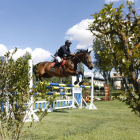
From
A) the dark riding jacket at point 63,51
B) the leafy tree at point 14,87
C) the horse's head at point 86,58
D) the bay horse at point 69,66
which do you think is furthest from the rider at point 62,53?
the leafy tree at point 14,87

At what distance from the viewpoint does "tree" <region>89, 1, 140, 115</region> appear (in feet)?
5.54

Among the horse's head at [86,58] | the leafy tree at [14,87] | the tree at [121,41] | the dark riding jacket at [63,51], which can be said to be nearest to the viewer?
the tree at [121,41]

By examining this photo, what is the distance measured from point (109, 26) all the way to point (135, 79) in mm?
675

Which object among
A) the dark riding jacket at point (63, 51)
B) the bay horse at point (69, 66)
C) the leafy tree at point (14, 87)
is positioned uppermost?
the dark riding jacket at point (63, 51)

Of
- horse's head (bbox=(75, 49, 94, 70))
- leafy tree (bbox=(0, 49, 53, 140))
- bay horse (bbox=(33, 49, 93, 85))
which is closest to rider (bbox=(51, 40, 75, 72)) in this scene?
bay horse (bbox=(33, 49, 93, 85))

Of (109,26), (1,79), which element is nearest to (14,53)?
(1,79)

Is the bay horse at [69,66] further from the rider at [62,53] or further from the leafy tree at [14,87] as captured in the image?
the leafy tree at [14,87]

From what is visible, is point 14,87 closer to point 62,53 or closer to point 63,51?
point 63,51

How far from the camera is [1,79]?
2.25 meters

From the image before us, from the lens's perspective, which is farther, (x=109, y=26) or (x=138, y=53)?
(x=109, y=26)

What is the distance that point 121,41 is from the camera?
180 centimetres

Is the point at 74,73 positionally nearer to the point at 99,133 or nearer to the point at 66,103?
the point at 66,103

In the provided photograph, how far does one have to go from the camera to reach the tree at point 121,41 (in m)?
1.69

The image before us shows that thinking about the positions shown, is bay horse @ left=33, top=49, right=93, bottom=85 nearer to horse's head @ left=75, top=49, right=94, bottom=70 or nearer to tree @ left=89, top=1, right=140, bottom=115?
horse's head @ left=75, top=49, right=94, bottom=70
